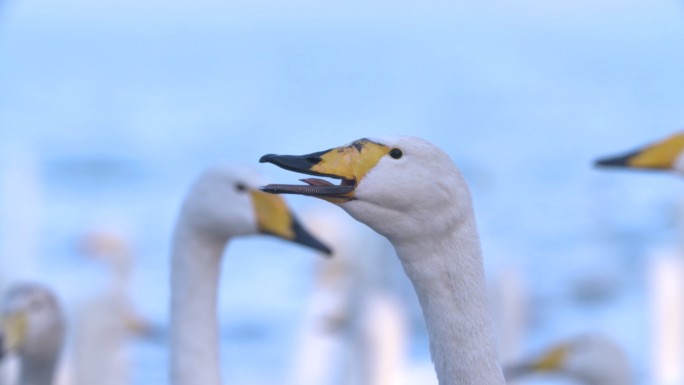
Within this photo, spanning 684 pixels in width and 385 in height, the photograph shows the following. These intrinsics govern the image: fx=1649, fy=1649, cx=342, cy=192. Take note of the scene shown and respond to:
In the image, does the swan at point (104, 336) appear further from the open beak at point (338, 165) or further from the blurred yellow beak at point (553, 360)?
the open beak at point (338, 165)

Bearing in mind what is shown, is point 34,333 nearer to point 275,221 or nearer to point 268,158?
point 275,221

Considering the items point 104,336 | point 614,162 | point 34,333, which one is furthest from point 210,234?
point 104,336

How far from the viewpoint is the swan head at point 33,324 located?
6.09m

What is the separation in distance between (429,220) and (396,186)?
0.10 metres

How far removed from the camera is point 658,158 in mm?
5910

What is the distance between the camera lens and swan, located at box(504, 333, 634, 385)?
7445 millimetres

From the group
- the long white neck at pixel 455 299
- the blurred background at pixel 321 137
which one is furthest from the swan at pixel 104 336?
the long white neck at pixel 455 299

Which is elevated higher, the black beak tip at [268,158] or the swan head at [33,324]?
the black beak tip at [268,158]

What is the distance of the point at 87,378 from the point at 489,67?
24.5 m

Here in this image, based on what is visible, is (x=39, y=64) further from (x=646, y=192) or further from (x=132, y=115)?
(x=646, y=192)

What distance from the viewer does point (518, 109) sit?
29266 mm

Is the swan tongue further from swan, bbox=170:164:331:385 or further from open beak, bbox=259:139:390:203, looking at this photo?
swan, bbox=170:164:331:385

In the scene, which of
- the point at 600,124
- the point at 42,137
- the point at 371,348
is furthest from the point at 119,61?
the point at 371,348

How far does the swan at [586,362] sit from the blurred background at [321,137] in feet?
6.75
